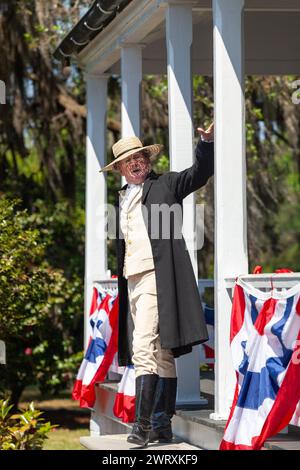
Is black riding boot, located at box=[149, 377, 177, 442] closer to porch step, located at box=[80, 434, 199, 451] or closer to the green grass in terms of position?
porch step, located at box=[80, 434, 199, 451]

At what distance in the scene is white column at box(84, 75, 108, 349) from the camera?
12.4 metres

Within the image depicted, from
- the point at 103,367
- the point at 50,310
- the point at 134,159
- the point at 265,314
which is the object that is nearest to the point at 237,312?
the point at 265,314

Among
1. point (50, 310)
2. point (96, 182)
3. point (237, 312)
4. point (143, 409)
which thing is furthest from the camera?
point (50, 310)

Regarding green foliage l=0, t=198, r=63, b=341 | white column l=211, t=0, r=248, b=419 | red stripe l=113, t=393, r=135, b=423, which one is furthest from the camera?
green foliage l=0, t=198, r=63, b=341

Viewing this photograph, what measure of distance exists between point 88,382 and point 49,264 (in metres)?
5.02

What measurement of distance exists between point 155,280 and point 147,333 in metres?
0.35

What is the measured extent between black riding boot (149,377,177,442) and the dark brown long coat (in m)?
0.28

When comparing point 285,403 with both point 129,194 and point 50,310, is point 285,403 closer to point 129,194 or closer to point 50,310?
point 129,194

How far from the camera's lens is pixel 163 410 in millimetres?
7566

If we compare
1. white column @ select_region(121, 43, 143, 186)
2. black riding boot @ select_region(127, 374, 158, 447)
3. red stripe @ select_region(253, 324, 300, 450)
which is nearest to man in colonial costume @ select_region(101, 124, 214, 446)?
black riding boot @ select_region(127, 374, 158, 447)

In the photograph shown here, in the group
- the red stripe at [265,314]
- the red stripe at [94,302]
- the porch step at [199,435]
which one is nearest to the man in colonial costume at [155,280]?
the porch step at [199,435]

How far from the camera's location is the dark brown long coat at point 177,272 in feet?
23.7

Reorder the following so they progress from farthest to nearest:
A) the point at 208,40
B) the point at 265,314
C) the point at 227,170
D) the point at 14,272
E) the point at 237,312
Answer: the point at 208,40
the point at 14,272
the point at 227,170
the point at 237,312
the point at 265,314

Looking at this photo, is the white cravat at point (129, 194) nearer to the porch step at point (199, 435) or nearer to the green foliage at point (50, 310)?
the porch step at point (199, 435)
